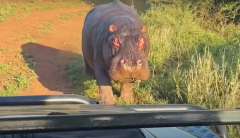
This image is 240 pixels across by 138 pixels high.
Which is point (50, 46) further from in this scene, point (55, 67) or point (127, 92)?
point (127, 92)

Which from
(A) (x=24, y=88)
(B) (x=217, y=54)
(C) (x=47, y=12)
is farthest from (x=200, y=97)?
(C) (x=47, y=12)

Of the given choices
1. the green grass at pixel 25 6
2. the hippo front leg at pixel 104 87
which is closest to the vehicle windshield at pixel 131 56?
the hippo front leg at pixel 104 87

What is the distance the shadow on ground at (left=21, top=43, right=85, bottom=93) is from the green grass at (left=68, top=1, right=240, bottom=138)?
0.17 meters

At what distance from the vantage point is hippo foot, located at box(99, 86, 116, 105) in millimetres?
5836

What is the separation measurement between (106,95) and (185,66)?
5.49ft

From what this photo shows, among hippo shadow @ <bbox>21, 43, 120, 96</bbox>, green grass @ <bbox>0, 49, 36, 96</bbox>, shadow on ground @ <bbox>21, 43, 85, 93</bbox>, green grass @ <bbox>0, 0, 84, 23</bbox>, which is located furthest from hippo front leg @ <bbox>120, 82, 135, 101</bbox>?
green grass @ <bbox>0, 0, 84, 23</bbox>

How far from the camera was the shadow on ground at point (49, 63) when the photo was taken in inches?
283

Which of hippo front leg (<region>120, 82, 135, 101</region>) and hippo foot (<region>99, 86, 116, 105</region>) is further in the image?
hippo front leg (<region>120, 82, 135, 101</region>)

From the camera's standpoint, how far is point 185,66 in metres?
7.01

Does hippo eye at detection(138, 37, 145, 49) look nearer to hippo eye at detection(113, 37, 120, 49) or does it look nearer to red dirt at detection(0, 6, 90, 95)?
hippo eye at detection(113, 37, 120, 49)

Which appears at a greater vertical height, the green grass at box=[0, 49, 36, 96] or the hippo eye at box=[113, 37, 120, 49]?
the hippo eye at box=[113, 37, 120, 49]

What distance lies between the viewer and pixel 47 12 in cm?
1534

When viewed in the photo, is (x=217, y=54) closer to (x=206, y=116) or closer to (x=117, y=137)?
(x=117, y=137)

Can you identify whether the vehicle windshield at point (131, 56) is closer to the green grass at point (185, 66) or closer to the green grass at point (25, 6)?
the green grass at point (185, 66)
